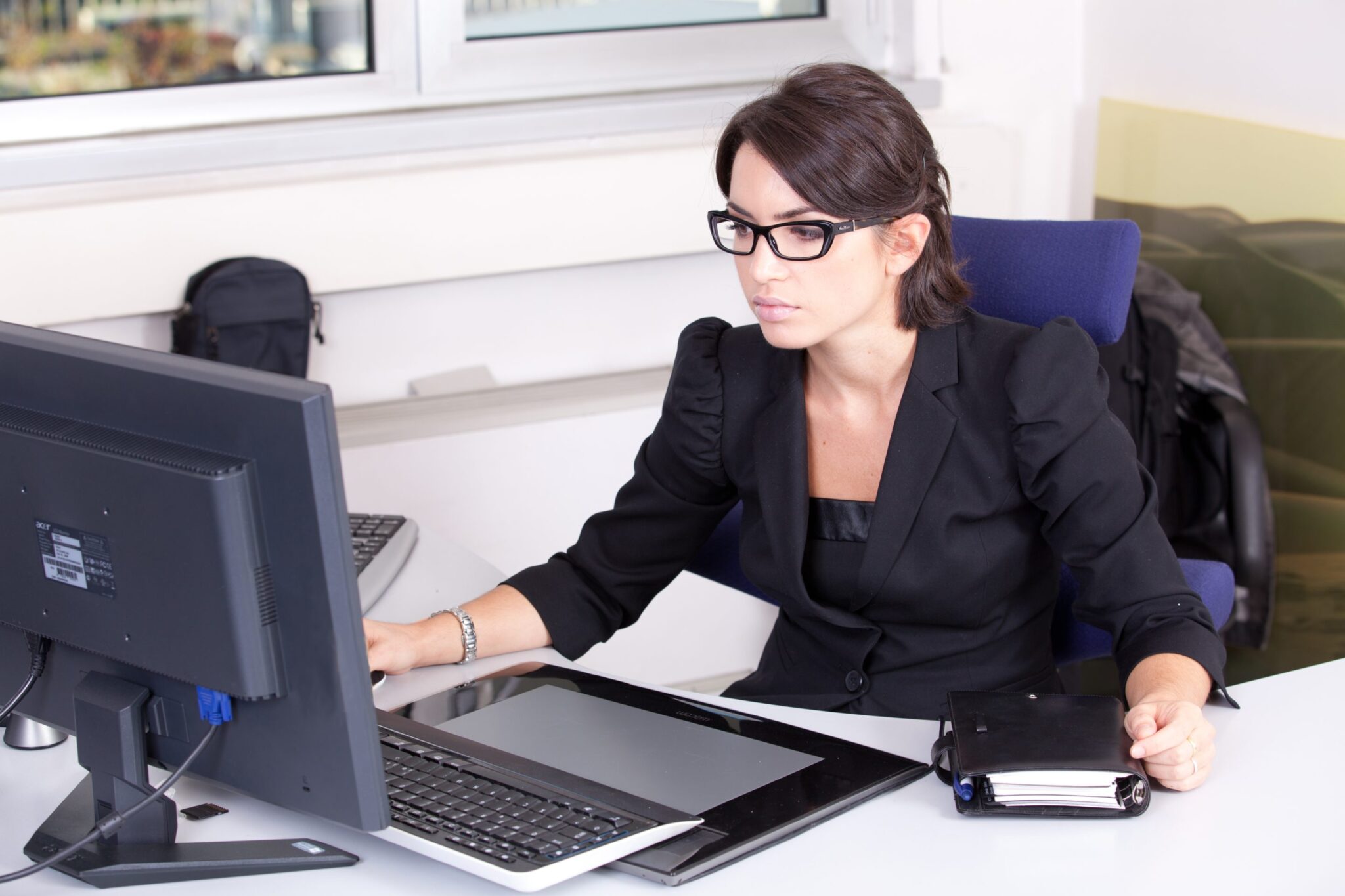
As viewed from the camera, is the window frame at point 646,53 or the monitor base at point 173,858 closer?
the monitor base at point 173,858

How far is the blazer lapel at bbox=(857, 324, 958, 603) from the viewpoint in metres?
1.55

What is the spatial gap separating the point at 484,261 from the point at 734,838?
1.65 meters

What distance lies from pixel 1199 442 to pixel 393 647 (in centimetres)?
168

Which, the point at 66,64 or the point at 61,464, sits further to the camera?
the point at 66,64

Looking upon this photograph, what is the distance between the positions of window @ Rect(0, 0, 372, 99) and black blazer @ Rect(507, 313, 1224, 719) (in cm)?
132

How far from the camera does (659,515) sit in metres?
1.75

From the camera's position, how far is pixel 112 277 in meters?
2.40

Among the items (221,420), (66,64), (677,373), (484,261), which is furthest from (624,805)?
(66,64)

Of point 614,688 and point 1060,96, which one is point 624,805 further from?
point 1060,96

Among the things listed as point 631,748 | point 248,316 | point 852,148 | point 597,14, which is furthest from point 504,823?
point 597,14

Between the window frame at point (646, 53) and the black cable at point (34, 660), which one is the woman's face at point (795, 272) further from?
the window frame at point (646, 53)

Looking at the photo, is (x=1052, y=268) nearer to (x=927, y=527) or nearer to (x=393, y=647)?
(x=927, y=527)

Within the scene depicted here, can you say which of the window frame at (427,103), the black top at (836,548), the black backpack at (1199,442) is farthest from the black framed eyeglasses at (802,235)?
the window frame at (427,103)

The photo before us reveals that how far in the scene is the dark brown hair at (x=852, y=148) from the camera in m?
1.48
